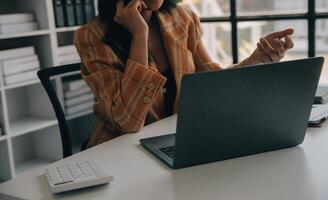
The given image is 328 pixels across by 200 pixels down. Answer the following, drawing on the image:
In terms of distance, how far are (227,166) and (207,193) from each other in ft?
0.51

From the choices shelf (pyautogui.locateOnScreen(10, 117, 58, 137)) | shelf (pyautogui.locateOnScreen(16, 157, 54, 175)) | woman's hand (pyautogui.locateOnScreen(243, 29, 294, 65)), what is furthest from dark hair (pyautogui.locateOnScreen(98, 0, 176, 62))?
shelf (pyautogui.locateOnScreen(16, 157, 54, 175))

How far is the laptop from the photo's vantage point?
3.16 ft

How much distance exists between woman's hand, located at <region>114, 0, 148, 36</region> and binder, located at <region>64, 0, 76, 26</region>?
4.84 feet

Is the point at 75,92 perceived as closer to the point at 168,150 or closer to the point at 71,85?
the point at 71,85

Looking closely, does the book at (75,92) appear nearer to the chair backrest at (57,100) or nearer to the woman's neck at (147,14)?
the chair backrest at (57,100)

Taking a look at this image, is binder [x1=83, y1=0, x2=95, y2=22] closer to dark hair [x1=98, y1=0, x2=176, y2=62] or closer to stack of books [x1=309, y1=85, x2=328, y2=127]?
dark hair [x1=98, y1=0, x2=176, y2=62]

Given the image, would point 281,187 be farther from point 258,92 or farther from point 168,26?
point 168,26

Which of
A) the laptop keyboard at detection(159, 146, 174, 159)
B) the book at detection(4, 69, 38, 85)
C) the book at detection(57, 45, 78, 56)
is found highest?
the book at detection(57, 45, 78, 56)

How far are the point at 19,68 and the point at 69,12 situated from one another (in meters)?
0.51

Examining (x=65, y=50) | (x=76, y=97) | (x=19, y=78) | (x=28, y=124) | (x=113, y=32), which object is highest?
(x=113, y=32)

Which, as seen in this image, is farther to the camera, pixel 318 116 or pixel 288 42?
pixel 288 42

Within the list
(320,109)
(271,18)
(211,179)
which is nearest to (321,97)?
(320,109)

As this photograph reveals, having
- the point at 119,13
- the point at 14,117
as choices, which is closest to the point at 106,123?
the point at 119,13

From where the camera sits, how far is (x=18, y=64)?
8.57 ft
